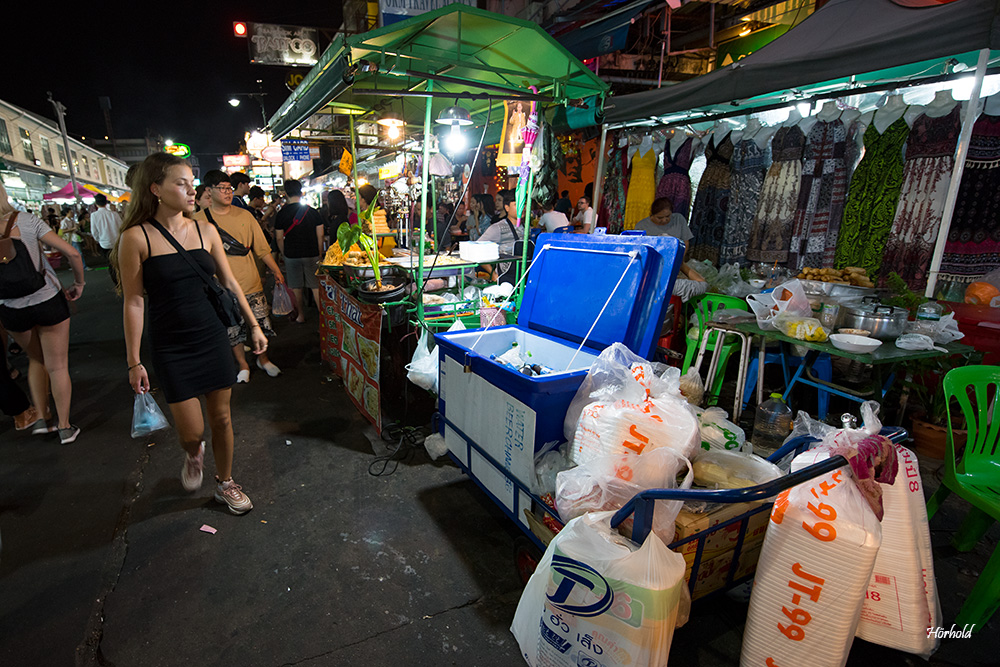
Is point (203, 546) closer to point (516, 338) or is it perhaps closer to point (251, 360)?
point (516, 338)

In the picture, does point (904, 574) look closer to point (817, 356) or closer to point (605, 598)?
point (605, 598)

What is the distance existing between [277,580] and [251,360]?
4.34m

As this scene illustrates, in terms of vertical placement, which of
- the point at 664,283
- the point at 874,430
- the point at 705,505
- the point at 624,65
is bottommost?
the point at 705,505

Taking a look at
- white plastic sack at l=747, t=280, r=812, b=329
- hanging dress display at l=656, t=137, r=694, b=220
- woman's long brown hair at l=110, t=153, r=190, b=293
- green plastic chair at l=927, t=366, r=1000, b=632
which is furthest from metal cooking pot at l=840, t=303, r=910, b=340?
woman's long brown hair at l=110, t=153, r=190, b=293

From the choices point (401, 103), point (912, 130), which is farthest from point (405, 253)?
point (912, 130)

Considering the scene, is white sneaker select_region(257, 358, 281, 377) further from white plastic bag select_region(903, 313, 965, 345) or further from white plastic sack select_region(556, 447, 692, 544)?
white plastic bag select_region(903, 313, 965, 345)

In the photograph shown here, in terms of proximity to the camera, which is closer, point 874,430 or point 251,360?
point 874,430

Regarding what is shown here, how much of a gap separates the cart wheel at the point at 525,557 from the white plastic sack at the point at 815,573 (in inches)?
39.6

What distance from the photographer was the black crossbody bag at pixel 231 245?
4.62m

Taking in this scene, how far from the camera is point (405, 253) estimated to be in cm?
575

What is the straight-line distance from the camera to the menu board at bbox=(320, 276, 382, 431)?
12.7 ft

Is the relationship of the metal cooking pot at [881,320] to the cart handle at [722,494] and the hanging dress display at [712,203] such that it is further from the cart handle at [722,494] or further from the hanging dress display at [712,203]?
the hanging dress display at [712,203]

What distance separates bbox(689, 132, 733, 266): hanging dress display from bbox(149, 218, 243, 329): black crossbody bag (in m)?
6.06

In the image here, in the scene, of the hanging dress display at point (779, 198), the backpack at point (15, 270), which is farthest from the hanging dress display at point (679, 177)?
the backpack at point (15, 270)
